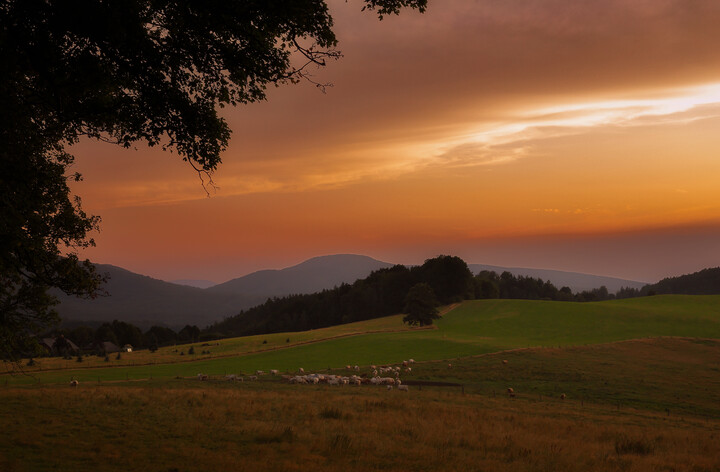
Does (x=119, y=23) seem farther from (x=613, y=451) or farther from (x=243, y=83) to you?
(x=613, y=451)

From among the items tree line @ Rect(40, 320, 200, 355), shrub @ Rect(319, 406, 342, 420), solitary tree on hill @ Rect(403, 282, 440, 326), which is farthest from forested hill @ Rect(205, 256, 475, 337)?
shrub @ Rect(319, 406, 342, 420)

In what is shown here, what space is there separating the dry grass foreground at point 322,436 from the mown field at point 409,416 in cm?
9

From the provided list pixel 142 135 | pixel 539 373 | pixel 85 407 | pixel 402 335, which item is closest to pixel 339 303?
pixel 402 335

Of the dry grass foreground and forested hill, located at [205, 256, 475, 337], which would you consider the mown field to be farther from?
forested hill, located at [205, 256, 475, 337]

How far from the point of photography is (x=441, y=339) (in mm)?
76875

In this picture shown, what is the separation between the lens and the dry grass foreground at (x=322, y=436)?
46.4 feet

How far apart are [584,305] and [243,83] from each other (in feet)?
345

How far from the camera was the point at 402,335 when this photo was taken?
83812 mm

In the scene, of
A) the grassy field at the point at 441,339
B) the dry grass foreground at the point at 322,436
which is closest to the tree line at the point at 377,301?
the grassy field at the point at 441,339

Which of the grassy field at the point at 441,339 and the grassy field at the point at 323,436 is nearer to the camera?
the grassy field at the point at 323,436

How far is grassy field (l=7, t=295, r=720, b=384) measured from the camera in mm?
62281

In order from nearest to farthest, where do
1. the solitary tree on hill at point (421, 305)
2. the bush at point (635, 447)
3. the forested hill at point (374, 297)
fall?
the bush at point (635, 447) → the solitary tree on hill at point (421, 305) → the forested hill at point (374, 297)

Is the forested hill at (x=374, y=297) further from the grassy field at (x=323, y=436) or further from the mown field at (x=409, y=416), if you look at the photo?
the grassy field at (x=323, y=436)

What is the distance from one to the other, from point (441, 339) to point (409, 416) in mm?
53277
